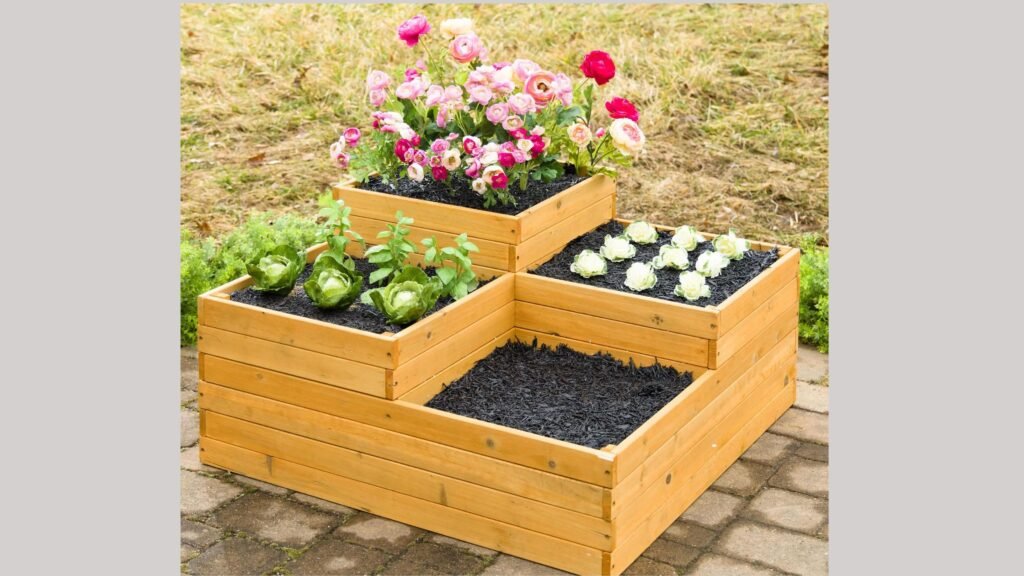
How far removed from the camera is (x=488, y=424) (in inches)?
153

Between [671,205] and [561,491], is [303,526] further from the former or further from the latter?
[671,205]

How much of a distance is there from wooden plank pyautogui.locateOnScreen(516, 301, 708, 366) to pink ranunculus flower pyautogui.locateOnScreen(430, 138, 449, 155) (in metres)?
0.61

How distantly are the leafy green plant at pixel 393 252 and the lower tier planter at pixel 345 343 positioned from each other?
260 mm

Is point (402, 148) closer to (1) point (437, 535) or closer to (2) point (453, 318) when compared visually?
(2) point (453, 318)

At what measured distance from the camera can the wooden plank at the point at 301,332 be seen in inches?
159

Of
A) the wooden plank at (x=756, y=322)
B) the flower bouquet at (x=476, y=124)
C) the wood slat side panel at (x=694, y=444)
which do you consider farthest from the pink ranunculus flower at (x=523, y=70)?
the wood slat side panel at (x=694, y=444)

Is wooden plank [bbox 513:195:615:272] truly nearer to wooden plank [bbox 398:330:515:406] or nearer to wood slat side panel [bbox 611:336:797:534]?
wooden plank [bbox 398:330:515:406]

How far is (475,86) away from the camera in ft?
15.5

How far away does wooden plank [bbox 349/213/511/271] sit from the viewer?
467cm

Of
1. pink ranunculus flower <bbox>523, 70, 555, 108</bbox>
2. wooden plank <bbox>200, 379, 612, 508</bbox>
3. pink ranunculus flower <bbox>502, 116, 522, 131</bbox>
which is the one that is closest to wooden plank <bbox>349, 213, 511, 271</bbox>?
pink ranunculus flower <bbox>502, 116, 522, 131</bbox>

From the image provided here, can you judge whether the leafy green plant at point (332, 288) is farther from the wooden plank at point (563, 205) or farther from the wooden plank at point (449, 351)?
the wooden plank at point (563, 205)

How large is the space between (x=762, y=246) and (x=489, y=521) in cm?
172

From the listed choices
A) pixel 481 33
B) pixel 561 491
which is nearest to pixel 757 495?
pixel 561 491

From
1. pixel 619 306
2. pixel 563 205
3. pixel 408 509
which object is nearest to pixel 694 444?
pixel 619 306
